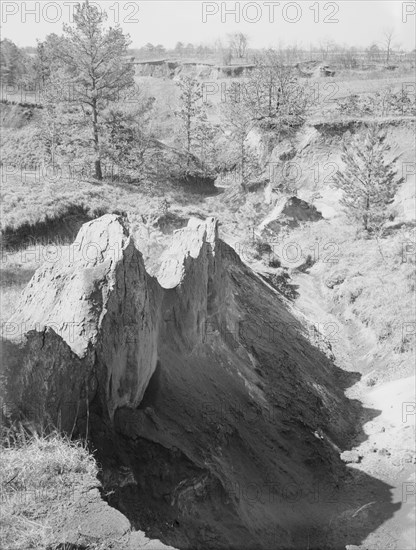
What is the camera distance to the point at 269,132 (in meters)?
50.1

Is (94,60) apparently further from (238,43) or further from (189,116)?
(238,43)

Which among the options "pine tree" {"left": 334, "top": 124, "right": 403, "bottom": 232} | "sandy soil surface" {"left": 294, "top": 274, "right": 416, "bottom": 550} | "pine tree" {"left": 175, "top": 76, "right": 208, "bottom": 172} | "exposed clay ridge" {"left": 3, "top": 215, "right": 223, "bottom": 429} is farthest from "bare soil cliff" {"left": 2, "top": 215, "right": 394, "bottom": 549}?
"pine tree" {"left": 175, "top": 76, "right": 208, "bottom": 172}

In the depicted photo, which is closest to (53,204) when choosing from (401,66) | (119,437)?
(119,437)

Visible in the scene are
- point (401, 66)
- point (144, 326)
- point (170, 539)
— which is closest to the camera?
point (170, 539)

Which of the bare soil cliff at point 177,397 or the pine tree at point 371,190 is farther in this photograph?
the pine tree at point 371,190

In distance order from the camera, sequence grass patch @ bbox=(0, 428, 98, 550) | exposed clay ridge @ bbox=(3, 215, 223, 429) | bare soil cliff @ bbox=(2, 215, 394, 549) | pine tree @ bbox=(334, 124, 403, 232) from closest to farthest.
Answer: grass patch @ bbox=(0, 428, 98, 550) < exposed clay ridge @ bbox=(3, 215, 223, 429) < bare soil cliff @ bbox=(2, 215, 394, 549) < pine tree @ bbox=(334, 124, 403, 232)

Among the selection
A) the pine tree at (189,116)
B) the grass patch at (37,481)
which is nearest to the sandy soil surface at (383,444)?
the grass patch at (37,481)

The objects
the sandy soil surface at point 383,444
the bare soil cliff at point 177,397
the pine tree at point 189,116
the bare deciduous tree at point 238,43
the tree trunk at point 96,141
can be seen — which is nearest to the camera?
the bare soil cliff at point 177,397

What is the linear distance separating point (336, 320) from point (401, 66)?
58568mm

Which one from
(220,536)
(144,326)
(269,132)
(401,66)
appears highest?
(401,66)

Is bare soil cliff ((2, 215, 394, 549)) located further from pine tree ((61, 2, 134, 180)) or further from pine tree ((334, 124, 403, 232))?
pine tree ((61, 2, 134, 180))

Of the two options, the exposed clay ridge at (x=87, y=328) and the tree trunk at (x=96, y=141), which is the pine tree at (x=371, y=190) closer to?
the tree trunk at (x=96, y=141)

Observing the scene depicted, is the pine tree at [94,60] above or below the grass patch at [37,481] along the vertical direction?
above

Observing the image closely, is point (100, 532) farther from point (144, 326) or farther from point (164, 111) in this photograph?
point (164, 111)
